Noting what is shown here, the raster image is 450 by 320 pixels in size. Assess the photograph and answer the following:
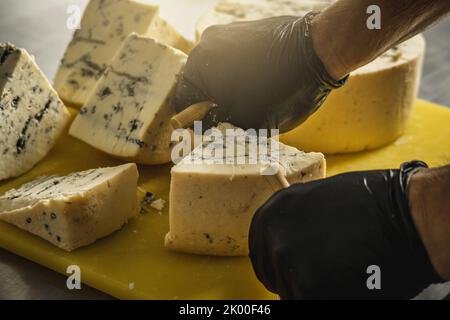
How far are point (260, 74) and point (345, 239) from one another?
855mm

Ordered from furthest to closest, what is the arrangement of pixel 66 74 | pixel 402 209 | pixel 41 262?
pixel 66 74, pixel 41 262, pixel 402 209

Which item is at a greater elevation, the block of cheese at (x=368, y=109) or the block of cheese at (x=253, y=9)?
the block of cheese at (x=253, y=9)

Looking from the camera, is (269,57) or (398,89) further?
(398,89)

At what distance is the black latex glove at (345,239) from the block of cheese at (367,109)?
992 mm

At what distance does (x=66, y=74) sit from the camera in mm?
3447

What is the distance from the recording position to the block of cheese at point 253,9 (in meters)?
3.52

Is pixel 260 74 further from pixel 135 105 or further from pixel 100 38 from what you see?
pixel 100 38

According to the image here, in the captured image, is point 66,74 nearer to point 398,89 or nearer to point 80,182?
point 80,182

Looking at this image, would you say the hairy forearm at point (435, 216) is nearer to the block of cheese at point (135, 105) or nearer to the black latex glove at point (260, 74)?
the black latex glove at point (260, 74)

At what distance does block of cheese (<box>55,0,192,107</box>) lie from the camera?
3365 millimetres

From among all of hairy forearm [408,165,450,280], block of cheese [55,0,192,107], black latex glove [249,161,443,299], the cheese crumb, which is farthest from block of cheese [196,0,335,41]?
hairy forearm [408,165,450,280]

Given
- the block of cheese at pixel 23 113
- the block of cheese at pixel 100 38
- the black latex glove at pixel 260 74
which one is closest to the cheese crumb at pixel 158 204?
the black latex glove at pixel 260 74

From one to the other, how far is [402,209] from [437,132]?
4.74 ft
